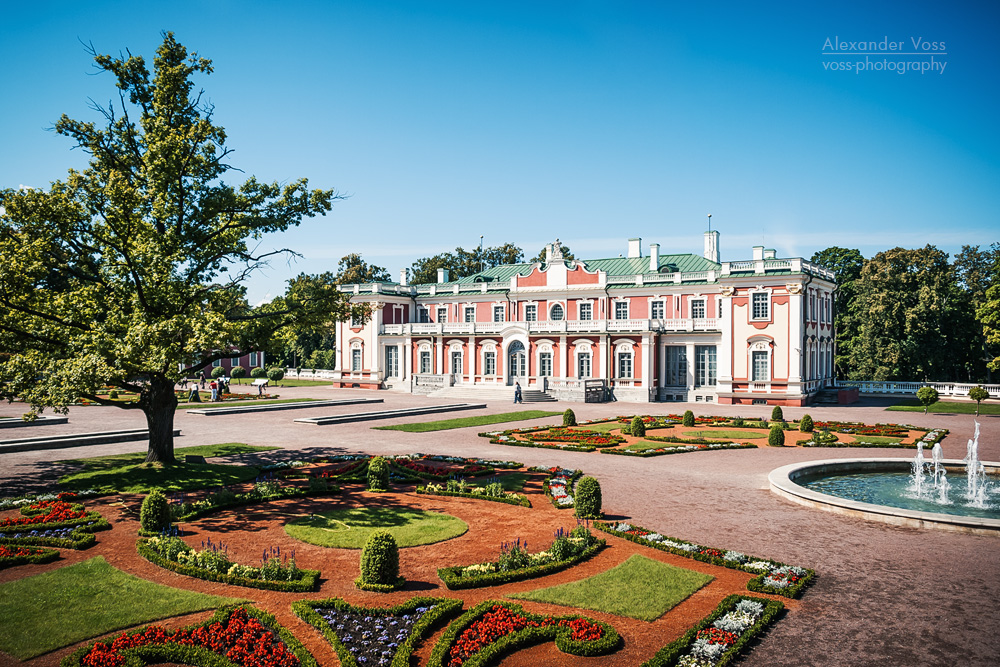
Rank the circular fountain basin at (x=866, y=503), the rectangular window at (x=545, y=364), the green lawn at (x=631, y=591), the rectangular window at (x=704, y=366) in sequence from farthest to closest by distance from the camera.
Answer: the rectangular window at (x=545, y=364), the rectangular window at (x=704, y=366), the circular fountain basin at (x=866, y=503), the green lawn at (x=631, y=591)

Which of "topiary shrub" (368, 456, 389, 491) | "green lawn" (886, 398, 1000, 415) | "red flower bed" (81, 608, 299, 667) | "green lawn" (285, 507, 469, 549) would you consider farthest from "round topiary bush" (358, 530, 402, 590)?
"green lawn" (886, 398, 1000, 415)

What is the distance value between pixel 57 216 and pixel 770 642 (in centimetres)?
1678

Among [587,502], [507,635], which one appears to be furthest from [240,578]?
[587,502]

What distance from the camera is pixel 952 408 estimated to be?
123ft

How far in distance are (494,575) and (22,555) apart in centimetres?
786

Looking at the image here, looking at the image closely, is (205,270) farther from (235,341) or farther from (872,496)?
(872,496)

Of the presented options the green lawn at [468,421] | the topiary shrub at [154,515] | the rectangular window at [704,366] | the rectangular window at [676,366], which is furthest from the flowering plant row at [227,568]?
the rectangular window at [676,366]

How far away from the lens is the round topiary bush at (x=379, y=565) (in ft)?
31.9

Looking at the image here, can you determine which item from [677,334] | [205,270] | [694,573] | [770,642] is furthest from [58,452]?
[677,334]

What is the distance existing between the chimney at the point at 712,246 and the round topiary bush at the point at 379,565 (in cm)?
4602

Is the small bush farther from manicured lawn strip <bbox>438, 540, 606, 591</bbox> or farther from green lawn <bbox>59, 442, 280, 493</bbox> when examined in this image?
green lawn <bbox>59, 442, 280, 493</bbox>

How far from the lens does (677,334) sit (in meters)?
45.8

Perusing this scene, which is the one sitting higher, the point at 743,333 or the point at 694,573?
the point at 743,333

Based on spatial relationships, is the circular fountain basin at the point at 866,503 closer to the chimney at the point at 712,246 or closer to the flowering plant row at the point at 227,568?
the flowering plant row at the point at 227,568
